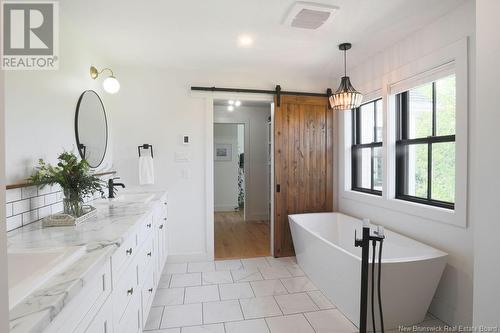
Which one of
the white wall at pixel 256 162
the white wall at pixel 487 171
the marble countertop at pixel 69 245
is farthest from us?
the white wall at pixel 256 162

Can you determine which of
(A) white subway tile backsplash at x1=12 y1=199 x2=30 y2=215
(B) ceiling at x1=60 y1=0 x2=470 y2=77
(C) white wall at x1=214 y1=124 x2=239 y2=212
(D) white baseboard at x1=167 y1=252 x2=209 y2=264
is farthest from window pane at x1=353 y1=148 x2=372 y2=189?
(C) white wall at x1=214 y1=124 x2=239 y2=212

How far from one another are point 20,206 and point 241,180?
525cm

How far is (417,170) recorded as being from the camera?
250 centimetres

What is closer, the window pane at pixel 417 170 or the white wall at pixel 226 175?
the window pane at pixel 417 170

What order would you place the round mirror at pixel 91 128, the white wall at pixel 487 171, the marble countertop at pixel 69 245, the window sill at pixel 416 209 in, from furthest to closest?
the round mirror at pixel 91 128, the window sill at pixel 416 209, the white wall at pixel 487 171, the marble countertop at pixel 69 245

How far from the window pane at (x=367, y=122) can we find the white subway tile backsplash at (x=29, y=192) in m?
3.33

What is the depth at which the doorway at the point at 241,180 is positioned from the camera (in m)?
4.12

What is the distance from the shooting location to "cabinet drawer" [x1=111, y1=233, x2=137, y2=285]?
4.13 feet

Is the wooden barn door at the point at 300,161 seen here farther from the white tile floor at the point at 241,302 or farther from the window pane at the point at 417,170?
the window pane at the point at 417,170

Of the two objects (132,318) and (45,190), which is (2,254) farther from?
(45,190)

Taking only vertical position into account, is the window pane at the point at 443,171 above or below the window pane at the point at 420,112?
below

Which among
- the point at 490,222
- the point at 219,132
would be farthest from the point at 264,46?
the point at 219,132

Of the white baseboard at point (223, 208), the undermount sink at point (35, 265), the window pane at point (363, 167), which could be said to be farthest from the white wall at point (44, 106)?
the white baseboard at point (223, 208)

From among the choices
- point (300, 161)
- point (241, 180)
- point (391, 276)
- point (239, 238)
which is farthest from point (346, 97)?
point (241, 180)
